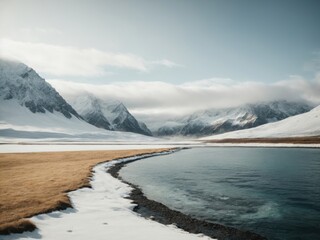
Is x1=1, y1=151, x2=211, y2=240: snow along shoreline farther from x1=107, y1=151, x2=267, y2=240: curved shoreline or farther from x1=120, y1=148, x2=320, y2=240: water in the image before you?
x1=120, y1=148, x2=320, y2=240: water

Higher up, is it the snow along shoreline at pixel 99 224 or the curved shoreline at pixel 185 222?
the snow along shoreline at pixel 99 224

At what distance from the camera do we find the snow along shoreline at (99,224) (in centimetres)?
2114

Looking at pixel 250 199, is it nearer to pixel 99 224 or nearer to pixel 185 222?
pixel 185 222

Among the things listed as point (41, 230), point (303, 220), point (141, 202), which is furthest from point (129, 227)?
point (303, 220)

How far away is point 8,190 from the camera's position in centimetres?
3503

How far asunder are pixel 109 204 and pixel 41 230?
29.7 feet

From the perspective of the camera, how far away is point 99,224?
2381 centimetres

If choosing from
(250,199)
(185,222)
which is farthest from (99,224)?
(250,199)

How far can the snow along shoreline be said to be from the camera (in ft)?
69.4

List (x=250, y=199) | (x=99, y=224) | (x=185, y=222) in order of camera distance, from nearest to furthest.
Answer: (x=99, y=224), (x=185, y=222), (x=250, y=199)

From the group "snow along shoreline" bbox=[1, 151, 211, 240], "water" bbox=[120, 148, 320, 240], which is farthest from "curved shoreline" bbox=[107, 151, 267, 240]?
"water" bbox=[120, 148, 320, 240]

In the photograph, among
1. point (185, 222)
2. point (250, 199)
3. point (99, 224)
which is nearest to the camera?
point (99, 224)

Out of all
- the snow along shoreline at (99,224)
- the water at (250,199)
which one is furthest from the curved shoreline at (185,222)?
the water at (250,199)

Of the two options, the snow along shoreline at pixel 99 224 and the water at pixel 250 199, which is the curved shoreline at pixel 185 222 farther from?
the water at pixel 250 199
